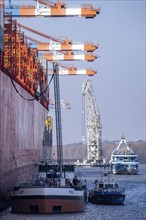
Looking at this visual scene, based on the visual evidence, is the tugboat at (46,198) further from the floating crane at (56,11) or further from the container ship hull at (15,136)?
the floating crane at (56,11)

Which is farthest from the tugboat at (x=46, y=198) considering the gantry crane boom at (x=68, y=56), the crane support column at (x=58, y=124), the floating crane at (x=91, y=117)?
the floating crane at (x=91, y=117)

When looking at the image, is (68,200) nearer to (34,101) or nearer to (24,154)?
(24,154)

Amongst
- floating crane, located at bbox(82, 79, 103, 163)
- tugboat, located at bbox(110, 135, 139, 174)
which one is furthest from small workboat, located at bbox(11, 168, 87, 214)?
floating crane, located at bbox(82, 79, 103, 163)

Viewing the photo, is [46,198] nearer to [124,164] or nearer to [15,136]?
[15,136]

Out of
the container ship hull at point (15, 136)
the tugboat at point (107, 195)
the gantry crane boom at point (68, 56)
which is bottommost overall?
the tugboat at point (107, 195)

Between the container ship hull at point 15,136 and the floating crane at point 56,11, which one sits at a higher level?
the floating crane at point 56,11

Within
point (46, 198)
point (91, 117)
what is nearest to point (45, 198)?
point (46, 198)

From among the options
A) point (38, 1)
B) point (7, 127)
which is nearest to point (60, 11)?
point (38, 1)

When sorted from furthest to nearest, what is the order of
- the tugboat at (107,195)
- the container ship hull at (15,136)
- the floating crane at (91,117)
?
the floating crane at (91,117) < the tugboat at (107,195) < the container ship hull at (15,136)

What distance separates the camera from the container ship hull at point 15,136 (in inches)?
1797

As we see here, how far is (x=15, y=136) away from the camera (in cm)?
5162

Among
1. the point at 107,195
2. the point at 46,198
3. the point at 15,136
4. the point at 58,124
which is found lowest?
the point at 107,195

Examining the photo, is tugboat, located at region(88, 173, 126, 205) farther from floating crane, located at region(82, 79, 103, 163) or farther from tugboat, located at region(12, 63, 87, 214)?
floating crane, located at region(82, 79, 103, 163)

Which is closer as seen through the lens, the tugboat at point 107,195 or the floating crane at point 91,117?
the tugboat at point 107,195
